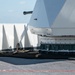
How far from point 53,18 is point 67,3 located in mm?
1299

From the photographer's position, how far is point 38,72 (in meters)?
13.7

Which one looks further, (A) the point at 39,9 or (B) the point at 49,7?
(A) the point at 39,9

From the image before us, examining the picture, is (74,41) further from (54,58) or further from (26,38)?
(26,38)

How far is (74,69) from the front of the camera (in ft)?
47.5

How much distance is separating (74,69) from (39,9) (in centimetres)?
792

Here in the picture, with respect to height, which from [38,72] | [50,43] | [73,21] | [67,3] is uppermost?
[67,3]

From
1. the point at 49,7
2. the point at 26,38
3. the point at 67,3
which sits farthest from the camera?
the point at 26,38

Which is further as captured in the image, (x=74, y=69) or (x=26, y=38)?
(x=26, y=38)

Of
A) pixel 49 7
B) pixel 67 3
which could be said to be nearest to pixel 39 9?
pixel 49 7

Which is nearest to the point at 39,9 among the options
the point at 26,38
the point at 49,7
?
the point at 49,7

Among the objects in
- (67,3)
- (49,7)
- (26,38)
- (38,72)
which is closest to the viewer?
(38,72)

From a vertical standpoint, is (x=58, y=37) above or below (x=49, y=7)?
below

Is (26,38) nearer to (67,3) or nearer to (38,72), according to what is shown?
(67,3)

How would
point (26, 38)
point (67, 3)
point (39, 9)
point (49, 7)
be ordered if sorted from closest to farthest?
point (67, 3) < point (49, 7) < point (39, 9) < point (26, 38)
